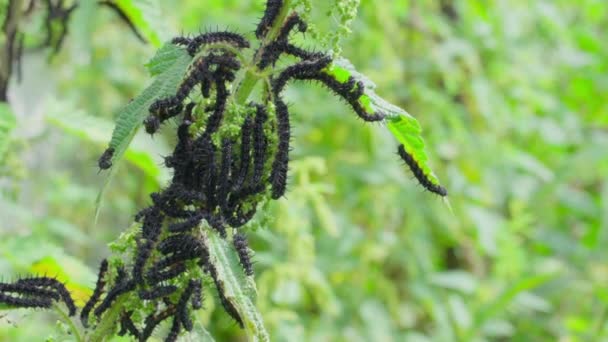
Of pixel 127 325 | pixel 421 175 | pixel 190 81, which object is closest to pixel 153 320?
pixel 127 325

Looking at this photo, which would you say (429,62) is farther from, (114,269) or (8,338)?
(114,269)

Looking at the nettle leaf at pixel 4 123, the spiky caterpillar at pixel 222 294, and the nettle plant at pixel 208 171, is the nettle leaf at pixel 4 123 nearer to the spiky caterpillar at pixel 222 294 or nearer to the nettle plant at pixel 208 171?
the nettle plant at pixel 208 171

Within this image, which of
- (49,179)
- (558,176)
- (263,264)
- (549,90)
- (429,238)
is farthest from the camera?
(549,90)

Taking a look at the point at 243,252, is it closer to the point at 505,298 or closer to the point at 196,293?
the point at 196,293

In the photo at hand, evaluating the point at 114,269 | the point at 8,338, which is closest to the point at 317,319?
the point at 8,338

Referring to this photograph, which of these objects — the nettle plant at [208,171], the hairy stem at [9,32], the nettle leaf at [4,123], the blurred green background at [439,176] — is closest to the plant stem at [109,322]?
the nettle plant at [208,171]

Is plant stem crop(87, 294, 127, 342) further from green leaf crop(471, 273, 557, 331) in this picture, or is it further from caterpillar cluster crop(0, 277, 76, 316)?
green leaf crop(471, 273, 557, 331)
